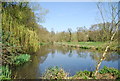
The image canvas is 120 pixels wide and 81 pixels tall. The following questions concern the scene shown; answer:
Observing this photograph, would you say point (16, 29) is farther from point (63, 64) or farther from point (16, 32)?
point (63, 64)

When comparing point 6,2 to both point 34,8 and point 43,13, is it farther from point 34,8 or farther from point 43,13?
point 43,13

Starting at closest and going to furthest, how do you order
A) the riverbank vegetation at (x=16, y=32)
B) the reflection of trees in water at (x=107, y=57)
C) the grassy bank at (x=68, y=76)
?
the grassy bank at (x=68, y=76) < the reflection of trees in water at (x=107, y=57) < the riverbank vegetation at (x=16, y=32)

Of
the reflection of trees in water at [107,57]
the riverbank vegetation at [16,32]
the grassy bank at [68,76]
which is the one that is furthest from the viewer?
the riverbank vegetation at [16,32]

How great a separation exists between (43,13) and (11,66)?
5330 millimetres

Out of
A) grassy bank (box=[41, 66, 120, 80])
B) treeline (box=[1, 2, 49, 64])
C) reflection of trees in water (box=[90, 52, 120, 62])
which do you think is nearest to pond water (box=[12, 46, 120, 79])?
reflection of trees in water (box=[90, 52, 120, 62])

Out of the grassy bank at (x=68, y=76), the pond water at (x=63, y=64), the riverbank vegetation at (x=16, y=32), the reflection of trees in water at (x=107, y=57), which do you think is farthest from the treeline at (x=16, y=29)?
the reflection of trees in water at (x=107, y=57)

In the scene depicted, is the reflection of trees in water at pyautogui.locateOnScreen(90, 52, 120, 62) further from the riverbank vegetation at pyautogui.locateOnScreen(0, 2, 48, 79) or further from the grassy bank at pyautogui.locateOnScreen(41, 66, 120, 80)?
the riverbank vegetation at pyautogui.locateOnScreen(0, 2, 48, 79)

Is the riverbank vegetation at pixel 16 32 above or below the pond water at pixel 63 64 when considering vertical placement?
above

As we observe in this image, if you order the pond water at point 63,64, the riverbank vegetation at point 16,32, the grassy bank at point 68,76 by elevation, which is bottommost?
the pond water at point 63,64

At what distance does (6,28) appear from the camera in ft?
20.6

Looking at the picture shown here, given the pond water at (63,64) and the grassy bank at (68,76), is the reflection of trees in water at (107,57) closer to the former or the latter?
the pond water at (63,64)

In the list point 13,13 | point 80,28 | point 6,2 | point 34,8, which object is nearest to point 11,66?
point 13,13

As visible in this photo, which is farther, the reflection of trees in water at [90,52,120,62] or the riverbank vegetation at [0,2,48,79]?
the riverbank vegetation at [0,2,48,79]

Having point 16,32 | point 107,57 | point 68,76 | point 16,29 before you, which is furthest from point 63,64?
point 107,57
